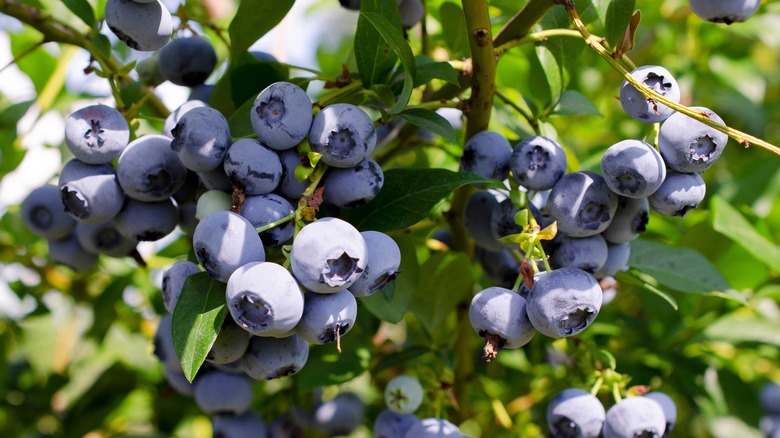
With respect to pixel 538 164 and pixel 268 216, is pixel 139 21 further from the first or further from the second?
pixel 538 164

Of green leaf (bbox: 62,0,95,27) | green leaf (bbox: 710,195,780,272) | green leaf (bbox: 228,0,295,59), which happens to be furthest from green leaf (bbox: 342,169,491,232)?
green leaf (bbox: 710,195,780,272)

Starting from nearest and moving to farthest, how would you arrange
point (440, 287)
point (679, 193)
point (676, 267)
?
point (679, 193) → point (676, 267) → point (440, 287)

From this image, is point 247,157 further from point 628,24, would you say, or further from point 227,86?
point 628,24

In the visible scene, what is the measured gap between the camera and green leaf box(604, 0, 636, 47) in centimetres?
103

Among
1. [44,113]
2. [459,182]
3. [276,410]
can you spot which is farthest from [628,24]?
[44,113]

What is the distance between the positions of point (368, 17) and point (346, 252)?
33cm

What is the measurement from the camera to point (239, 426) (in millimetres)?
1491

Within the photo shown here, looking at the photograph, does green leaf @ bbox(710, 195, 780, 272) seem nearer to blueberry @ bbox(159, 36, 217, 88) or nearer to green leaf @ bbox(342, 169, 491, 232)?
green leaf @ bbox(342, 169, 491, 232)

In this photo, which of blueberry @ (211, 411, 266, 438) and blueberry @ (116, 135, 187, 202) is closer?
blueberry @ (116, 135, 187, 202)

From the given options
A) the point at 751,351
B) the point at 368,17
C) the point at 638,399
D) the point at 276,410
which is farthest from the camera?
the point at 751,351

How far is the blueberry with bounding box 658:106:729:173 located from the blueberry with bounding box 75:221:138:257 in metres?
0.86

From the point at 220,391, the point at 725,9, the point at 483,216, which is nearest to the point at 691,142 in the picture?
the point at 725,9

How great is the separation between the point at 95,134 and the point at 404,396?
0.65m

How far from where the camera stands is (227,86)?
1.24m
